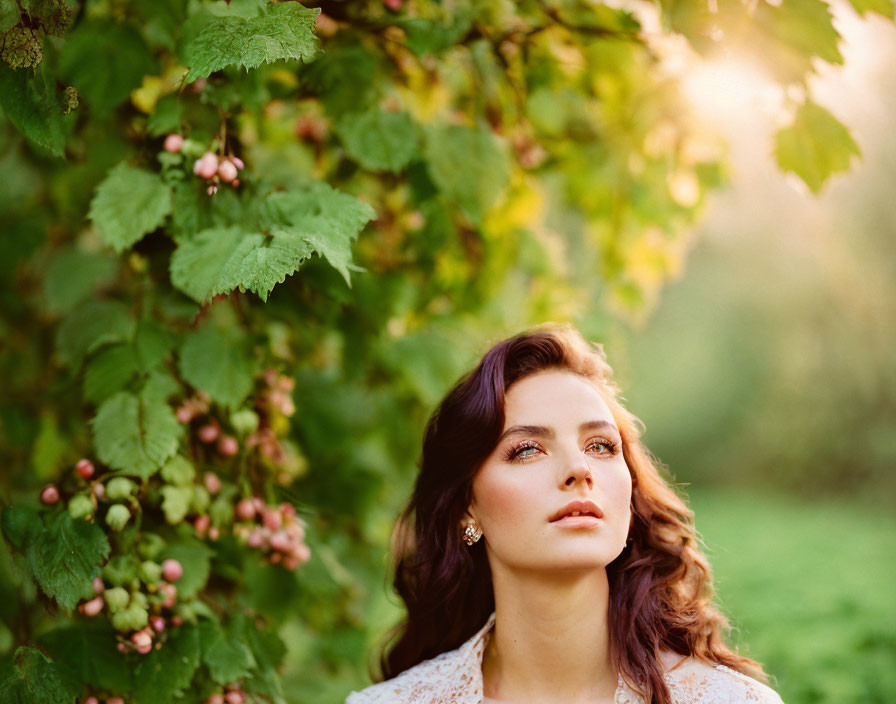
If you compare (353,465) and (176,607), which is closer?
(176,607)

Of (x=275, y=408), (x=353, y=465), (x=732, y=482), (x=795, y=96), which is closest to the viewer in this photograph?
(x=795, y=96)

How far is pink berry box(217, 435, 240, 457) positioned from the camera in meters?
1.99

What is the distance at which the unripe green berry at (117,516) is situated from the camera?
5.56 feet

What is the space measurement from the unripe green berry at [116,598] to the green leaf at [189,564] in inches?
5.1

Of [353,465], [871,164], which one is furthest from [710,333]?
[353,465]

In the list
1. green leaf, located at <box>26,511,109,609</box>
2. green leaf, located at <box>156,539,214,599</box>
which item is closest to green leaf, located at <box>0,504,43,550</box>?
green leaf, located at <box>26,511,109,609</box>

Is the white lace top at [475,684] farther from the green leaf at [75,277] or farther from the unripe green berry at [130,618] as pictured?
the green leaf at [75,277]

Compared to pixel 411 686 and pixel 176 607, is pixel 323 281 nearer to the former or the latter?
pixel 176 607

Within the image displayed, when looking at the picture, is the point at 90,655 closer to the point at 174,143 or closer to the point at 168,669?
the point at 168,669

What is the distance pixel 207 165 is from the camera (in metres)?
1.74

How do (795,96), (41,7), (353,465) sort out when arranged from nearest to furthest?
1. (41,7)
2. (795,96)
3. (353,465)

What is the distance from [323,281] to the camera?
193 centimetres

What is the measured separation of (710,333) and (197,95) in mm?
18407

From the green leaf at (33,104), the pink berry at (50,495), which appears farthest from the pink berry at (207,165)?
the pink berry at (50,495)
